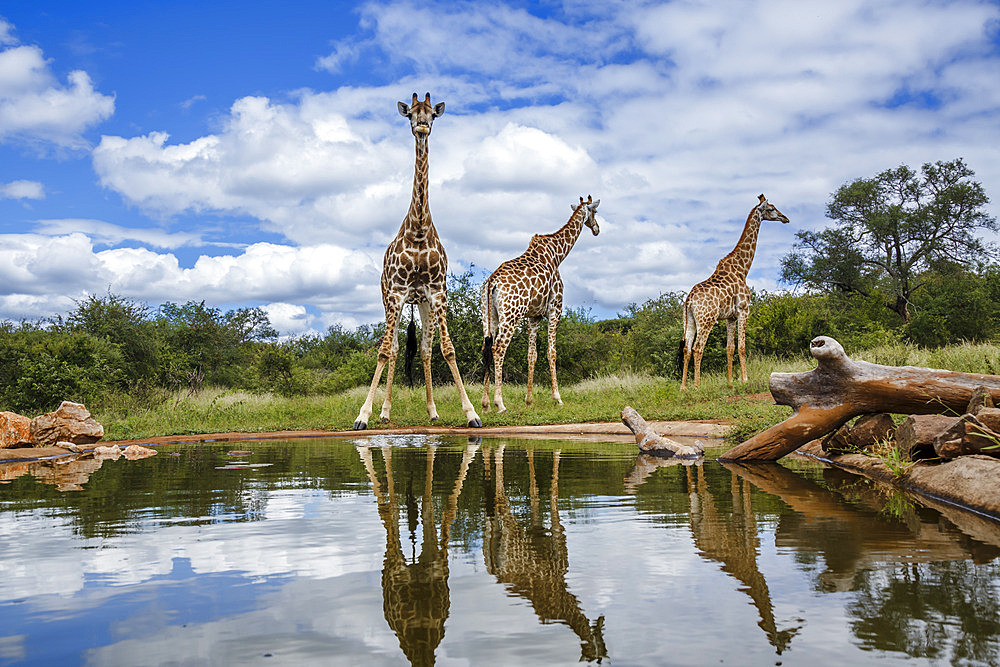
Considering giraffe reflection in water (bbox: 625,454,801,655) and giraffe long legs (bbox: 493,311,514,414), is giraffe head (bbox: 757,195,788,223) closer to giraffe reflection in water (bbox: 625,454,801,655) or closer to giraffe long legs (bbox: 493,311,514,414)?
giraffe long legs (bbox: 493,311,514,414)

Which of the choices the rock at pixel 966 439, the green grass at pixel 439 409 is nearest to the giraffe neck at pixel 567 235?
the green grass at pixel 439 409

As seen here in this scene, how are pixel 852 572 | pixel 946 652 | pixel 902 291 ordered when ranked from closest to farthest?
A: pixel 946 652
pixel 852 572
pixel 902 291

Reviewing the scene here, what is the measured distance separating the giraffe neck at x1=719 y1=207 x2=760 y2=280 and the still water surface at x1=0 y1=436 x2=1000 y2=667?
43.3 ft

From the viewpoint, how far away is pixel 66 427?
443 inches

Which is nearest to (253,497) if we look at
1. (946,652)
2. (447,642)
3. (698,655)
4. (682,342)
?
(447,642)

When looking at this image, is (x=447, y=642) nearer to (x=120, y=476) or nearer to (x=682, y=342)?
(x=120, y=476)

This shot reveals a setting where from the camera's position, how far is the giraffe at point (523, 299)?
16.3 m

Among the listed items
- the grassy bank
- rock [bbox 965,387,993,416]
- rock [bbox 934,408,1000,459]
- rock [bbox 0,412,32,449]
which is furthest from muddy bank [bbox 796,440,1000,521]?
rock [bbox 0,412,32,449]

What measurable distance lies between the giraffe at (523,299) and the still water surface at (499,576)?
33.1ft

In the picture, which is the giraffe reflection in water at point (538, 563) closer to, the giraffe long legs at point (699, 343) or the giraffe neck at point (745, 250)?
the giraffe long legs at point (699, 343)

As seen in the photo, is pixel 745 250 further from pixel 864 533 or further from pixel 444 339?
pixel 864 533

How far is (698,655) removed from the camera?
7.77 ft

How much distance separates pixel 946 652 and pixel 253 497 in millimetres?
4871

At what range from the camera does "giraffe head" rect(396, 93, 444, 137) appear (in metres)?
13.4
